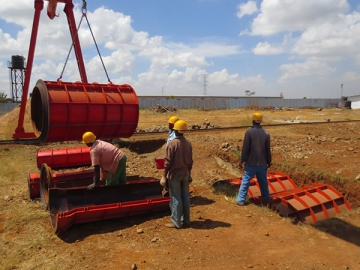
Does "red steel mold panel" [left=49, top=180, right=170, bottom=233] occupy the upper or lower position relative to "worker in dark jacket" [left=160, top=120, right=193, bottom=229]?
lower

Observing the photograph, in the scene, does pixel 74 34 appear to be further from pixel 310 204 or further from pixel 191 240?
pixel 310 204

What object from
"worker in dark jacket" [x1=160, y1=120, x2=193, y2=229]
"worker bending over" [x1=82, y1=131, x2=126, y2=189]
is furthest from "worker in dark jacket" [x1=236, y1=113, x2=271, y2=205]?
"worker bending over" [x1=82, y1=131, x2=126, y2=189]

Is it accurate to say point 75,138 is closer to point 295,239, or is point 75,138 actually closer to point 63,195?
point 63,195

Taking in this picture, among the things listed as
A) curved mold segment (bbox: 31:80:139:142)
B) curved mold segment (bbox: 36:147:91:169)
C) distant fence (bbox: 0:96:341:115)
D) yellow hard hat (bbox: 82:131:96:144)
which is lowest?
curved mold segment (bbox: 36:147:91:169)

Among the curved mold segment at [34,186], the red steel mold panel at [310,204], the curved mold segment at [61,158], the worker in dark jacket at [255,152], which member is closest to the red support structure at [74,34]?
the curved mold segment at [61,158]

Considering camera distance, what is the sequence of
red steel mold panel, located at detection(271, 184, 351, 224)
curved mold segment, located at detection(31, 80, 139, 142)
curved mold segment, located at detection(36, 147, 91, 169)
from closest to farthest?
curved mold segment, located at detection(31, 80, 139, 142), red steel mold panel, located at detection(271, 184, 351, 224), curved mold segment, located at detection(36, 147, 91, 169)

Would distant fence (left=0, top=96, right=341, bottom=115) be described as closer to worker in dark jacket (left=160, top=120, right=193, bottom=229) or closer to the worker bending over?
the worker bending over

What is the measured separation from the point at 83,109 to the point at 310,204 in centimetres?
576

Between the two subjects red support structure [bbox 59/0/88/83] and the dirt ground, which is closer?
the dirt ground

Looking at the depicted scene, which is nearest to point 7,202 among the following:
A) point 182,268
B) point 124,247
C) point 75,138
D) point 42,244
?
point 75,138

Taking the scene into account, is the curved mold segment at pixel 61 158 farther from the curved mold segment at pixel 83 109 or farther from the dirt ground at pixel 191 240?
the dirt ground at pixel 191 240

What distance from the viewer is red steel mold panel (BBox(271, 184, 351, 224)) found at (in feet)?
24.2

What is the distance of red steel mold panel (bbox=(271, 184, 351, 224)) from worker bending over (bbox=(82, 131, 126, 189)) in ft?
11.4

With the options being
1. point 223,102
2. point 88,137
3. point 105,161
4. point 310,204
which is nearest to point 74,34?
point 88,137
